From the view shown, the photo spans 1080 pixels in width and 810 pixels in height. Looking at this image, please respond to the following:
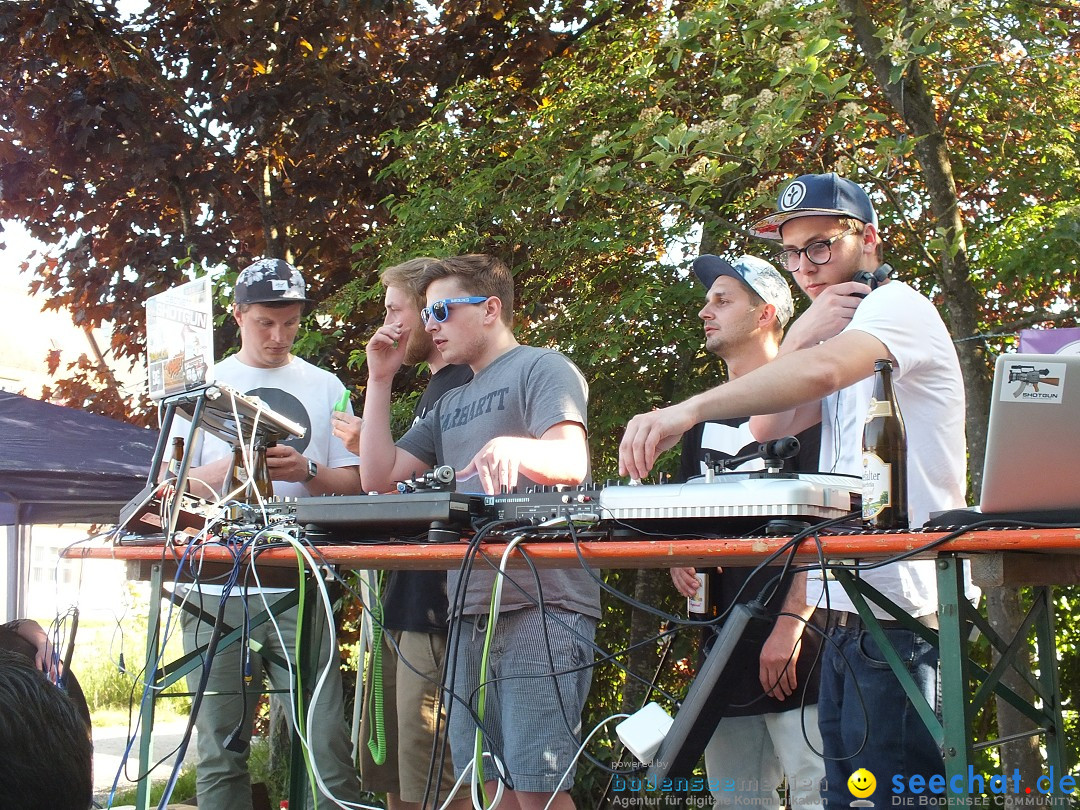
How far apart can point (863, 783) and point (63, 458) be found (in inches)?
198

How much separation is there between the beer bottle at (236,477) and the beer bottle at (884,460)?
1677 millimetres

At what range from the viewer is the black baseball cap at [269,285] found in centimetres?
387

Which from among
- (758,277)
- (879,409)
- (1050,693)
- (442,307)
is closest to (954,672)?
(1050,693)

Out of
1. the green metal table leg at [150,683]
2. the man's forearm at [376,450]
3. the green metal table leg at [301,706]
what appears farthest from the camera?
the man's forearm at [376,450]

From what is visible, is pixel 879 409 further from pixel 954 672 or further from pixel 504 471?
pixel 504 471

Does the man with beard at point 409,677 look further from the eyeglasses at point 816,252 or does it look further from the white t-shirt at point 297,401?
the eyeglasses at point 816,252

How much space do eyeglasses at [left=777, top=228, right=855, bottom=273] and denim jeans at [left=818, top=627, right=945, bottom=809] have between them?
93 centimetres

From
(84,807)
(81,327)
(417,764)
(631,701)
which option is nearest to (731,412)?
(84,807)

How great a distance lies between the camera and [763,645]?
2.67 m

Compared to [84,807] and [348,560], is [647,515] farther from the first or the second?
[84,807]

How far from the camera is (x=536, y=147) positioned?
559 cm

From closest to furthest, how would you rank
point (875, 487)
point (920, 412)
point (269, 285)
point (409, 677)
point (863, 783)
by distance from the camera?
point (875, 487) → point (863, 783) → point (920, 412) → point (409, 677) → point (269, 285)

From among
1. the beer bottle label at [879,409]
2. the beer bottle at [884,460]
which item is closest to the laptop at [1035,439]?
the beer bottle at [884,460]

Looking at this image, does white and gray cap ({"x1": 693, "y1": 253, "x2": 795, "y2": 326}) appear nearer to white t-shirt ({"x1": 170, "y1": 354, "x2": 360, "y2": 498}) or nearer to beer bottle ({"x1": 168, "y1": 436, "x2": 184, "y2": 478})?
white t-shirt ({"x1": 170, "y1": 354, "x2": 360, "y2": 498})
